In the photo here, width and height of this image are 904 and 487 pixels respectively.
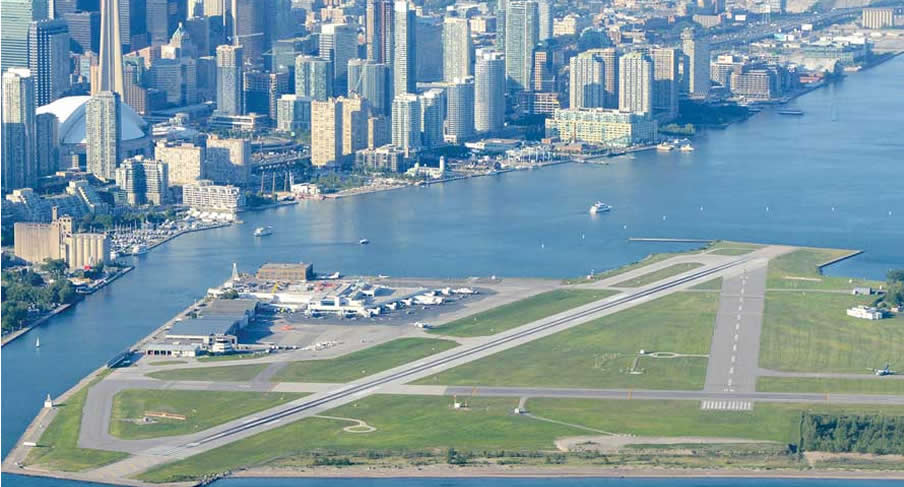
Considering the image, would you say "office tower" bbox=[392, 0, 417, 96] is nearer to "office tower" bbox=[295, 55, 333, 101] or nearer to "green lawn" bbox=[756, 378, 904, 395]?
"office tower" bbox=[295, 55, 333, 101]

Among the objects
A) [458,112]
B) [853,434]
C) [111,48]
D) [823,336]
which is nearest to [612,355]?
[823,336]

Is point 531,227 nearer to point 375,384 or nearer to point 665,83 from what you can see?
point 375,384

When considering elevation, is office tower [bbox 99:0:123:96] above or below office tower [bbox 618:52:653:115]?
above

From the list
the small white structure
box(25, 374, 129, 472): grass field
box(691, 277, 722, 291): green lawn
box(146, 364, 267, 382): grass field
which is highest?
box(691, 277, 722, 291): green lawn

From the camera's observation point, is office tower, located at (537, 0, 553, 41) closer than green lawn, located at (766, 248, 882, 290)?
No

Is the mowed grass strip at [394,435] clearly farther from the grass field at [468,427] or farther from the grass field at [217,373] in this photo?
the grass field at [217,373]

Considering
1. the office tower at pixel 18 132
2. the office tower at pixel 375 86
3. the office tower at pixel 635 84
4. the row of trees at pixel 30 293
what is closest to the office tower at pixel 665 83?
the office tower at pixel 635 84

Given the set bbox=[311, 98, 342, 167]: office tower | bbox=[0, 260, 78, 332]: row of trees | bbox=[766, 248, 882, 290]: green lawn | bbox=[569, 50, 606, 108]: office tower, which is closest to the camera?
bbox=[0, 260, 78, 332]: row of trees

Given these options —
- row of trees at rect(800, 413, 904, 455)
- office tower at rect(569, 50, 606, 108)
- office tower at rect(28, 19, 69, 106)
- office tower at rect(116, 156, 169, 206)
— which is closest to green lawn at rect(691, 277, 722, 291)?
row of trees at rect(800, 413, 904, 455)
